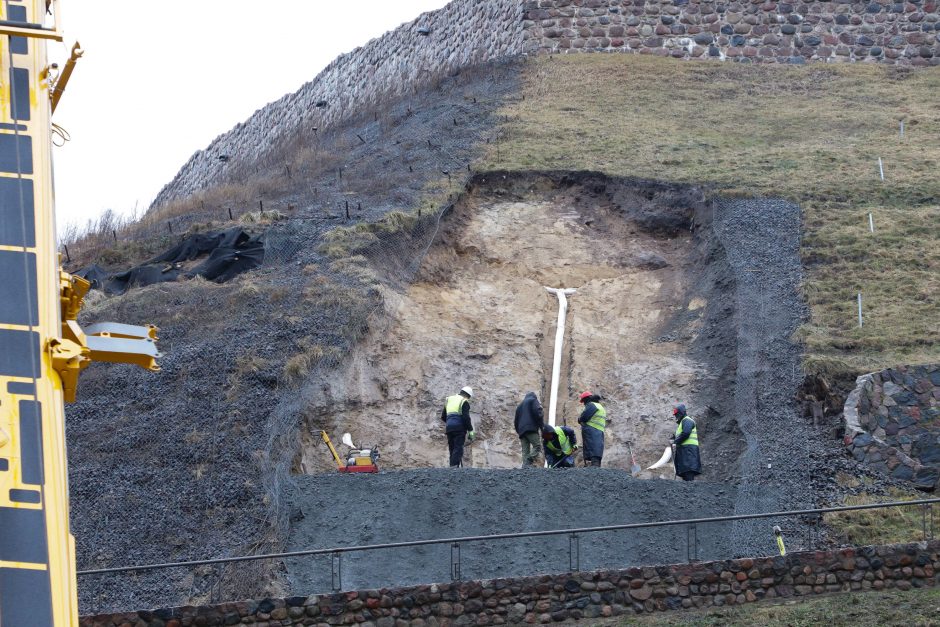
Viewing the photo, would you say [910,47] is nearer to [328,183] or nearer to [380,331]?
[328,183]

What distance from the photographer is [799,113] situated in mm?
36719

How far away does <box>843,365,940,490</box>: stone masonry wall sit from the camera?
18844 millimetres

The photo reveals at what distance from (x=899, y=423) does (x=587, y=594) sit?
6460 mm

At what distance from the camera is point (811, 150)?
1287 inches

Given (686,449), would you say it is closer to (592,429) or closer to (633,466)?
(592,429)

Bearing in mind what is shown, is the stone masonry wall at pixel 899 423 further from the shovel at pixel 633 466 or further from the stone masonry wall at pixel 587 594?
the shovel at pixel 633 466

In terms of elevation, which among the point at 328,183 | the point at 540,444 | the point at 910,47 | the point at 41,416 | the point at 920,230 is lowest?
the point at 540,444

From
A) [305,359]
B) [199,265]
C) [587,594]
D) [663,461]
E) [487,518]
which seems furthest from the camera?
[199,265]

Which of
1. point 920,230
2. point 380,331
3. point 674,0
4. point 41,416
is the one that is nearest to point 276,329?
point 380,331

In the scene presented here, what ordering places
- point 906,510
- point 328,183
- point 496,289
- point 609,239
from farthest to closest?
point 328,183 → point 609,239 → point 496,289 → point 906,510

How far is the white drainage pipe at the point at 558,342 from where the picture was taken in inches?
898

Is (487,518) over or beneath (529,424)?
beneath

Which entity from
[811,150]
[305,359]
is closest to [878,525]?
[305,359]

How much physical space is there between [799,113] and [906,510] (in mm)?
21309
